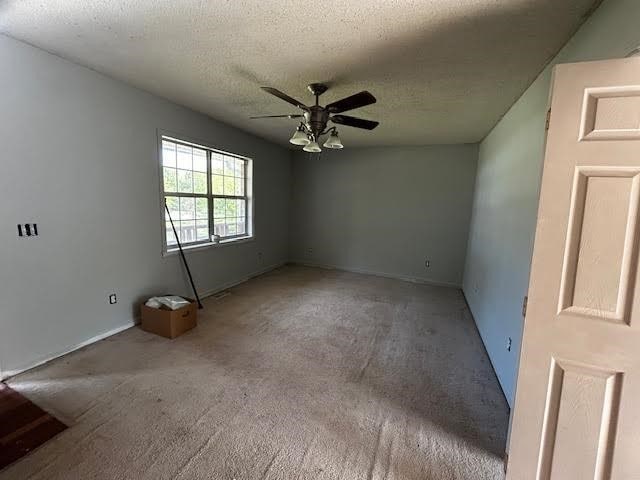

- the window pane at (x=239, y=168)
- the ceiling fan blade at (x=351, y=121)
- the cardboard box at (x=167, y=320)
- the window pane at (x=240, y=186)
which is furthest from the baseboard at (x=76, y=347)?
the ceiling fan blade at (x=351, y=121)

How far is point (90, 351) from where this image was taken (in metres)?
2.50

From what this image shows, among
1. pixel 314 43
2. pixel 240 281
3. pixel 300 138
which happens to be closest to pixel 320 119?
pixel 300 138

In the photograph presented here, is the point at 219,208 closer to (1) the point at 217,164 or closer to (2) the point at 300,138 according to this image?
(1) the point at 217,164

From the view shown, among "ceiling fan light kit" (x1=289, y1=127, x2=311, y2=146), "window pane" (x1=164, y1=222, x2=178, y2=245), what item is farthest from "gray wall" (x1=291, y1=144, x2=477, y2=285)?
"ceiling fan light kit" (x1=289, y1=127, x2=311, y2=146)

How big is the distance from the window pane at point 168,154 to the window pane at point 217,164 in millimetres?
644

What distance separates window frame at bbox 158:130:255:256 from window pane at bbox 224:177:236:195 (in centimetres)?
6

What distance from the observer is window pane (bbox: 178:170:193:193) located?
3561 mm

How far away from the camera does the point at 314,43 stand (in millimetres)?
1866

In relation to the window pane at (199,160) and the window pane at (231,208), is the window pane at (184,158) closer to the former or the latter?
the window pane at (199,160)

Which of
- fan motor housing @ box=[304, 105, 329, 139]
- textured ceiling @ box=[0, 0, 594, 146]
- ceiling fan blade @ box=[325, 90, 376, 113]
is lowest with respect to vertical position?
fan motor housing @ box=[304, 105, 329, 139]

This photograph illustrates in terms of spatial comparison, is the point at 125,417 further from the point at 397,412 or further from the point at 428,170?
the point at 428,170

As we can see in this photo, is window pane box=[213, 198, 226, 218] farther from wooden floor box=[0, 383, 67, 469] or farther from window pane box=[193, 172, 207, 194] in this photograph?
wooden floor box=[0, 383, 67, 469]

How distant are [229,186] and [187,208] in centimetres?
91

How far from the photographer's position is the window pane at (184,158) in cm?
354
